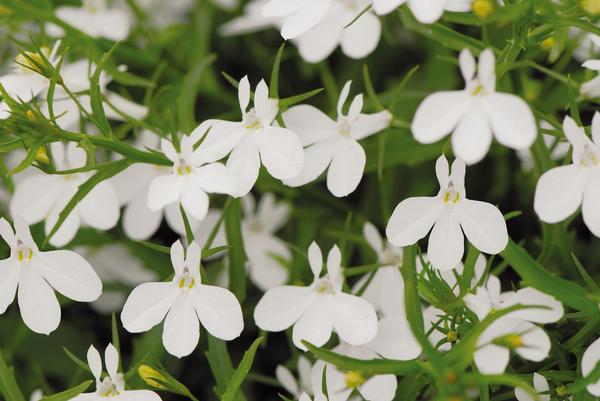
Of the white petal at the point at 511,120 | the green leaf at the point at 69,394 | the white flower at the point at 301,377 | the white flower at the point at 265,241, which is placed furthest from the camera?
the white flower at the point at 265,241

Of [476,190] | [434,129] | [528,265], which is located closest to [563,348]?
[528,265]

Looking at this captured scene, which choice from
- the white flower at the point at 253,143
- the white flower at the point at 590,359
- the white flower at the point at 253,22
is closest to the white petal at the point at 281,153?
the white flower at the point at 253,143

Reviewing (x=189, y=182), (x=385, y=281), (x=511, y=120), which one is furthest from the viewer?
(x=385, y=281)

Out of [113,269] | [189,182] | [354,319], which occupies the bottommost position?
[113,269]

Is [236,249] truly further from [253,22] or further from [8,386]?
[253,22]

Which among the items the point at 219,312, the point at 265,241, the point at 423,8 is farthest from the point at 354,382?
the point at 265,241

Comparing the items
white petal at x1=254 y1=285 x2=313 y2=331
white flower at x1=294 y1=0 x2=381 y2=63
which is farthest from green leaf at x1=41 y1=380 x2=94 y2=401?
white flower at x1=294 y1=0 x2=381 y2=63

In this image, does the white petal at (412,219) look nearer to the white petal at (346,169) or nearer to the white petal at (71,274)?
the white petal at (346,169)
